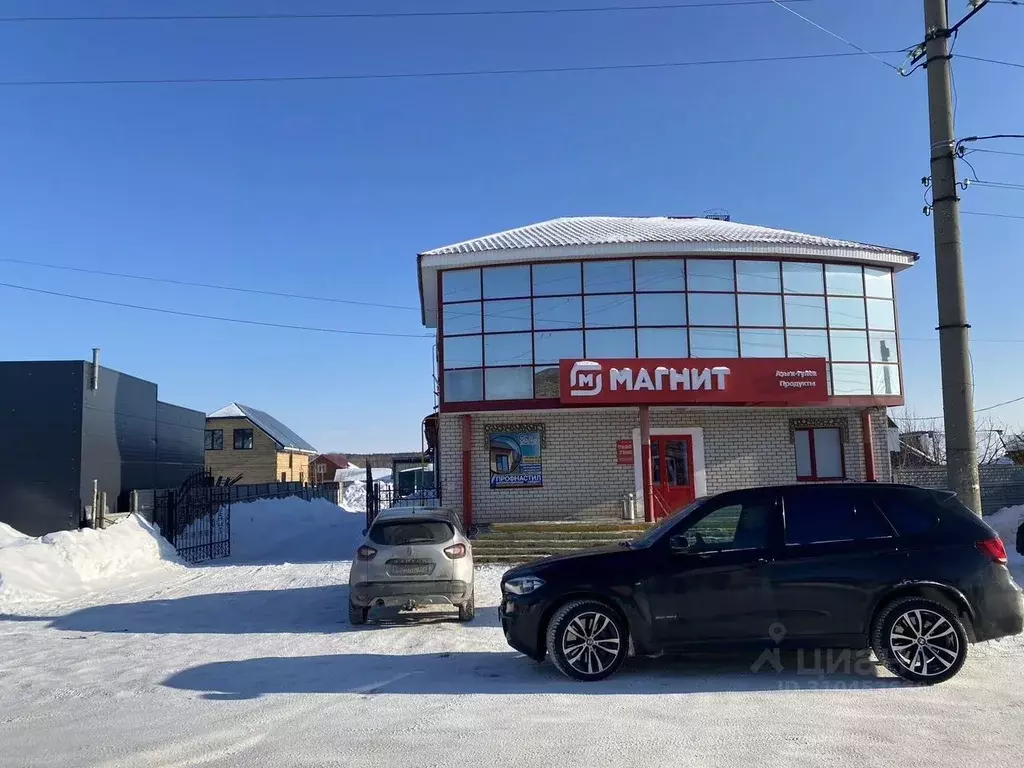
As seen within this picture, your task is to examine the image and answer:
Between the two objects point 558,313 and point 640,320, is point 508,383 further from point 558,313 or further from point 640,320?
point 640,320

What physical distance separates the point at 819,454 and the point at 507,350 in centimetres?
811

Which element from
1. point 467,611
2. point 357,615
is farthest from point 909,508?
point 357,615

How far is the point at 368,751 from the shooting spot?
489 centimetres

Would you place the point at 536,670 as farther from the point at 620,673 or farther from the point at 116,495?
the point at 116,495

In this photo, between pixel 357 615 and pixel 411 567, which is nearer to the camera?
pixel 411 567

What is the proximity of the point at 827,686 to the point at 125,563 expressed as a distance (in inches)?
544

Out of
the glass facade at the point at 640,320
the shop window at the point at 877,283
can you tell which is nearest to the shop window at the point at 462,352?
the glass facade at the point at 640,320

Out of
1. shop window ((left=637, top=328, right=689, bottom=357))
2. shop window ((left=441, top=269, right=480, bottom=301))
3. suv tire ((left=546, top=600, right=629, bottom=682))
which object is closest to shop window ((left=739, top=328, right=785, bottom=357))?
shop window ((left=637, top=328, right=689, bottom=357))

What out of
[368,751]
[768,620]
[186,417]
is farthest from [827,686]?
[186,417]

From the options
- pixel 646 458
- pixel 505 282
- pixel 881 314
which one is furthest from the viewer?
pixel 881 314

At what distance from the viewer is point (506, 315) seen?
18156 millimetres

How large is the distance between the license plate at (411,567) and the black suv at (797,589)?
2.77m

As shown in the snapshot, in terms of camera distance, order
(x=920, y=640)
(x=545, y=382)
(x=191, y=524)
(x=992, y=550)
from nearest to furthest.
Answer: (x=920, y=640)
(x=992, y=550)
(x=545, y=382)
(x=191, y=524)

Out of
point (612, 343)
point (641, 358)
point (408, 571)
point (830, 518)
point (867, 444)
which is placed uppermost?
point (612, 343)
